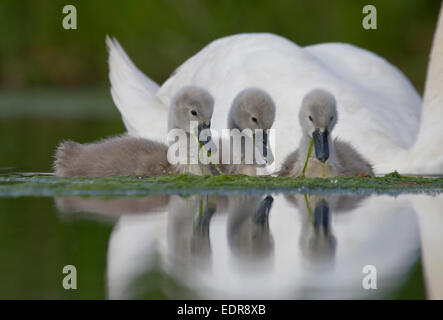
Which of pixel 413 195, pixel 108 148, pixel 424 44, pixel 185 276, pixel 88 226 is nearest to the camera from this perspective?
pixel 185 276

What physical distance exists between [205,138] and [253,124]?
0.88ft

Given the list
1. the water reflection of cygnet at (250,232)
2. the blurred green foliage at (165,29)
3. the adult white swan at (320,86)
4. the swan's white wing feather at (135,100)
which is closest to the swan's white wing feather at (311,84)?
the adult white swan at (320,86)

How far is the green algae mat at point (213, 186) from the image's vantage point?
5.00 m

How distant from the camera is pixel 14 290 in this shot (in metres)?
2.88

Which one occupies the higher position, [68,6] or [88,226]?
[68,6]

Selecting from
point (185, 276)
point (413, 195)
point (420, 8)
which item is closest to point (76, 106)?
point (420, 8)

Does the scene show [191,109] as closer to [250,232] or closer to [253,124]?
[253,124]

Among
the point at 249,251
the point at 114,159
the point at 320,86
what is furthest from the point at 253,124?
the point at 249,251

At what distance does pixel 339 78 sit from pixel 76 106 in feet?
25.1

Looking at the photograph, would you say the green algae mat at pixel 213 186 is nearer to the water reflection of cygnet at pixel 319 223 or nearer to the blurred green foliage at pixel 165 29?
the water reflection of cygnet at pixel 319 223

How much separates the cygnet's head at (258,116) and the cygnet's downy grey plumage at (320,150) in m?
0.18
